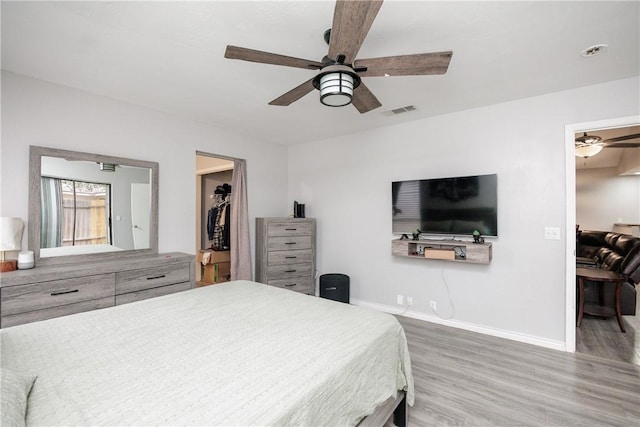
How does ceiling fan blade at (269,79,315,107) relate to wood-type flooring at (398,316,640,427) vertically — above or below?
above

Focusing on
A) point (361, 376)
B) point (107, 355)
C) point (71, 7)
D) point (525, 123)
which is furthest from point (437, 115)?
point (107, 355)

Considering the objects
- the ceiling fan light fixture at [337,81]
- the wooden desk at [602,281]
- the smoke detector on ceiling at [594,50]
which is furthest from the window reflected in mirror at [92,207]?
the wooden desk at [602,281]

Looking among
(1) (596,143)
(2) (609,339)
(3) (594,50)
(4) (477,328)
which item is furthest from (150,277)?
(1) (596,143)

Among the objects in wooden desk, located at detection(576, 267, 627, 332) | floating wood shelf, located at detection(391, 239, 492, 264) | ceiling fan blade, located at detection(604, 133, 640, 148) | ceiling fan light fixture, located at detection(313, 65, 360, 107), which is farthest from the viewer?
ceiling fan blade, located at detection(604, 133, 640, 148)

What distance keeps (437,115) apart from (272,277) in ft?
9.85

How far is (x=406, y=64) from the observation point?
164cm

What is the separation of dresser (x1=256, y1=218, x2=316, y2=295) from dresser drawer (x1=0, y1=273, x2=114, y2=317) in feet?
6.18

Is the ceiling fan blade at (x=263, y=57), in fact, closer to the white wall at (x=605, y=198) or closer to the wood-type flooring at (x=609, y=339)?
the wood-type flooring at (x=609, y=339)

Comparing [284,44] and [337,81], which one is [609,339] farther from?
[284,44]

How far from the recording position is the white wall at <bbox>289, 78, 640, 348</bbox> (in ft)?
9.25

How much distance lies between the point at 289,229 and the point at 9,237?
110 inches

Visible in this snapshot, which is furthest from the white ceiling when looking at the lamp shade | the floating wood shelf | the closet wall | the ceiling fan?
the closet wall

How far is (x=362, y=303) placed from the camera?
A: 413 cm

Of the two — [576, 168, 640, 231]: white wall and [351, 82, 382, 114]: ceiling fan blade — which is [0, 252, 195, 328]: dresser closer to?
[351, 82, 382, 114]: ceiling fan blade
